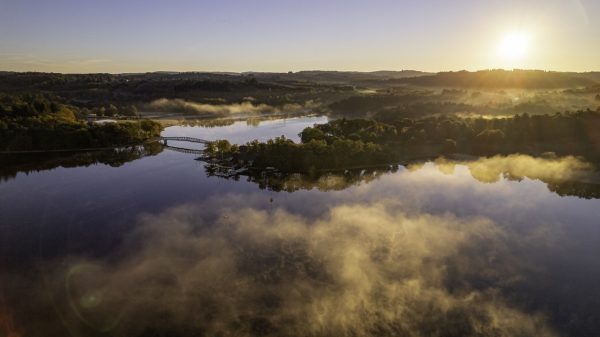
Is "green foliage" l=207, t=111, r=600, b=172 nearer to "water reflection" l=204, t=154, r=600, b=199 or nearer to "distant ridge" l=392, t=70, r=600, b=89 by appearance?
"water reflection" l=204, t=154, r=600, b=199

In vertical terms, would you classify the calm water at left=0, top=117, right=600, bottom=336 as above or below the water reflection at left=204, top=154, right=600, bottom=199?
below

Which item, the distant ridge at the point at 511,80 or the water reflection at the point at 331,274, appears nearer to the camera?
the water reflection at the point at 331,274

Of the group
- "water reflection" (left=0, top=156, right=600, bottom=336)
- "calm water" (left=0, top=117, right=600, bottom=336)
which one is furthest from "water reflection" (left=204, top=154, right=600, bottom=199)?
"water reflection" (left=0, top=156, right=600, bottom=336)

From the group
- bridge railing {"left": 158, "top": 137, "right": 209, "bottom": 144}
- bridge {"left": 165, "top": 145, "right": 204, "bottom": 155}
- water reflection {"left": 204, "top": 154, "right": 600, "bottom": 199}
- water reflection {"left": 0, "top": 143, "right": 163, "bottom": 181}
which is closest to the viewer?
water reflection {"left": 204, "top": 154, "right": 600, "bottom": 199}

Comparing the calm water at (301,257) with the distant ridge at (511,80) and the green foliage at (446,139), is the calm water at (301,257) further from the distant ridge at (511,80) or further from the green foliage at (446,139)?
the distant ridge at (511,80)

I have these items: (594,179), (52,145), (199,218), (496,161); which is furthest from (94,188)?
(594,179)

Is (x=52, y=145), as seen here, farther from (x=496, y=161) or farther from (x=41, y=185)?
(x=496, y=161)

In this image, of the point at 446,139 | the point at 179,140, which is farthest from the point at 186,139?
the point at 446,139

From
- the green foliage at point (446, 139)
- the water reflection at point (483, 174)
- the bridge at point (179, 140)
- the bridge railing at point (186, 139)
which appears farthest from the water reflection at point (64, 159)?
the water reflection at point (483, 174)

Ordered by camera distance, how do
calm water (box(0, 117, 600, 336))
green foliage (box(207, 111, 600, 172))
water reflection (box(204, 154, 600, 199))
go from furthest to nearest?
green foliage (box(207, 111, 600, 172)), water reflection (box(204, 154, 600, 199)), calm water (box(0, 117, 600, 336))
